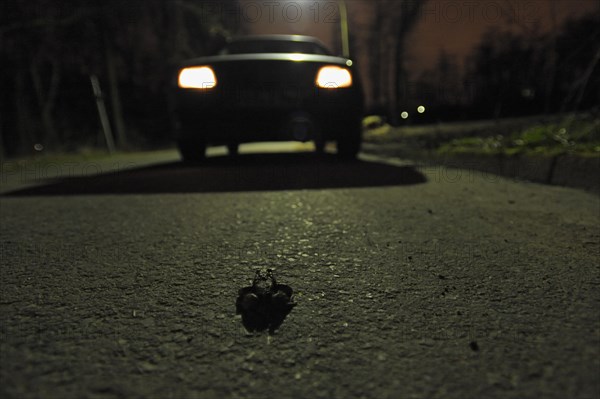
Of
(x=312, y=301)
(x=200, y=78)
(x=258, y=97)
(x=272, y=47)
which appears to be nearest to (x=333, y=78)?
(x=258, y=97)

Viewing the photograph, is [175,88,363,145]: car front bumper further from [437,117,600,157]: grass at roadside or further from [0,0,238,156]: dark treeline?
[0,0,238,156]: dark treeline

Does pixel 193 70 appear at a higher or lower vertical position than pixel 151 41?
lower

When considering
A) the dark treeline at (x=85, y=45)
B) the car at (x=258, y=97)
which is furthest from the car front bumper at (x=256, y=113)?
the dark treeline at (x=85, y=45)

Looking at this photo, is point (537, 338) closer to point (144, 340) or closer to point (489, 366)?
point (489, 366)

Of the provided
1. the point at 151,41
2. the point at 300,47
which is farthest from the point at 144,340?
the point at 151,41

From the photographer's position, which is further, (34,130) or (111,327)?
(34,130)

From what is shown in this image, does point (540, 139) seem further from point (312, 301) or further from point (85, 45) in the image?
point (85, 45)

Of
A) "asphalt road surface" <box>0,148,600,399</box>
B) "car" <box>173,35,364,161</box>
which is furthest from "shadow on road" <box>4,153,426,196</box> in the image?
"asphalt road surface" <box>0,148,600,399</box>
